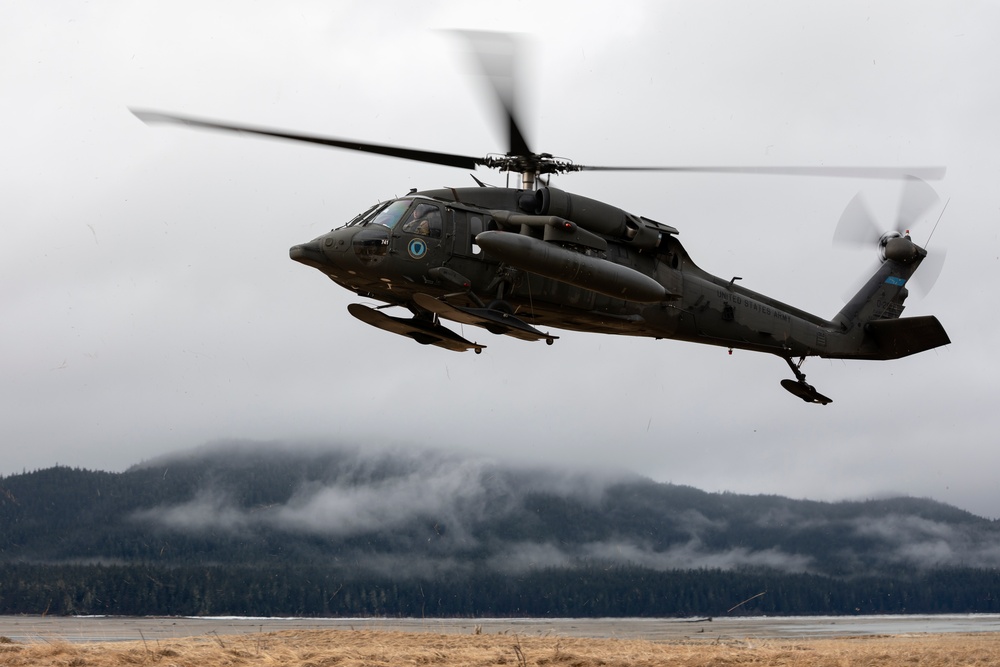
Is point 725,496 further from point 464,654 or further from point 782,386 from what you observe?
point 464,654

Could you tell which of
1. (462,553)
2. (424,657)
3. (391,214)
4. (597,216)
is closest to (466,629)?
(597,216)

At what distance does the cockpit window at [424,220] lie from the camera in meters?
19.4

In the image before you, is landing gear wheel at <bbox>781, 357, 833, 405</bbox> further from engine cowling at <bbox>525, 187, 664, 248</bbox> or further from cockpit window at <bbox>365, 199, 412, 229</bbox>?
cockpit window at <bbox>365, 199, 412, 229</bbox>

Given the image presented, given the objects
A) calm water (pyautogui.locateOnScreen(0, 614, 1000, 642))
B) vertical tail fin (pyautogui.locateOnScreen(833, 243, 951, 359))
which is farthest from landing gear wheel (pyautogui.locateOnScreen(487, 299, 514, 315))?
calm water (pyautogui.locateOnScreen(0, 614, 1000, 642))

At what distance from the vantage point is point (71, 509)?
3553 inches

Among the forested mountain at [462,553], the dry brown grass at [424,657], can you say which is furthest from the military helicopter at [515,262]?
the forested mountain at [462,553]

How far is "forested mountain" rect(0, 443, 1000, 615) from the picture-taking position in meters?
81.2

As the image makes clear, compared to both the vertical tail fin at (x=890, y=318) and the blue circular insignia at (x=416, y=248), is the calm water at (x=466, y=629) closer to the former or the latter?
the vertical tail fin at (x=890, y=318)

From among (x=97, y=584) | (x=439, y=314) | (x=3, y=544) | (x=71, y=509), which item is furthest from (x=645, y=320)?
(x=71, y=509)

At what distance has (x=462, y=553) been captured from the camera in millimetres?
90938

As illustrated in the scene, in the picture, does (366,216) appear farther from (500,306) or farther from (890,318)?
(890,318)

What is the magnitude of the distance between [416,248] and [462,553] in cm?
7433

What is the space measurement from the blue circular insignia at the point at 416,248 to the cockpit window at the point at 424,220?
17 cm

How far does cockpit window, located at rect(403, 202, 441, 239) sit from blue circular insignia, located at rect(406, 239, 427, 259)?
0.17 metres
